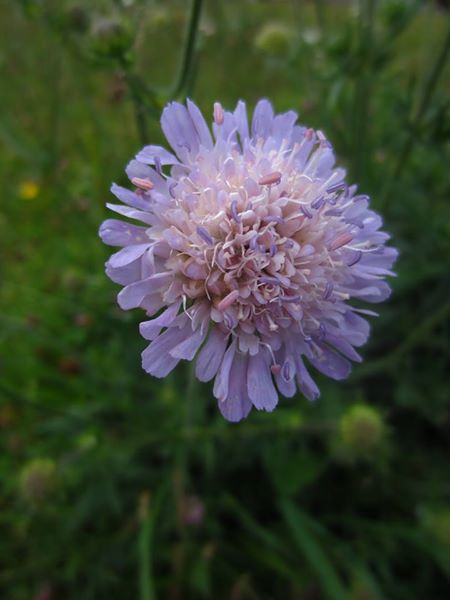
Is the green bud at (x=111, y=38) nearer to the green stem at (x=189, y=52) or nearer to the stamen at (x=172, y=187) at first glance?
the green stem at (x=189, y=52)

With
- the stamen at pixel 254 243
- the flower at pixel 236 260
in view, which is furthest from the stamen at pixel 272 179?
the stamen at pixel 254 243

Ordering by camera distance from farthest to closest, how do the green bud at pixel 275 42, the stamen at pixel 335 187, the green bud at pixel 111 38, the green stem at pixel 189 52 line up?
the green bud at pixel 275 42 → the green bud at pixel 111 38 → the green stem at pixel 189 52 → the stamen at pixel 335 187

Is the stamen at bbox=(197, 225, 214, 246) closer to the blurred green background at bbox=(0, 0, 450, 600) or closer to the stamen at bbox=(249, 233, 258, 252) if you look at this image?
the stamen at bbox=(249, 233, 258, 252)

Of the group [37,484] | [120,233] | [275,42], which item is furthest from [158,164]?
[275,42]

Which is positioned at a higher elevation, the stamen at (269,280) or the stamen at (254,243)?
the stamen at (254,243)

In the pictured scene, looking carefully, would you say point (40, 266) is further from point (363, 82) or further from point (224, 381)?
point (224, 381)

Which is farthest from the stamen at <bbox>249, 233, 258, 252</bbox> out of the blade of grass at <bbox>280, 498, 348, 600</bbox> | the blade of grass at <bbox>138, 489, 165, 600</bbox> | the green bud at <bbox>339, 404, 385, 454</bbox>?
the blade of grass at <bbox>280, 498, 348, 600</bbox>

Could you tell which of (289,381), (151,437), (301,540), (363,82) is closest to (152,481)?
(151,437)
